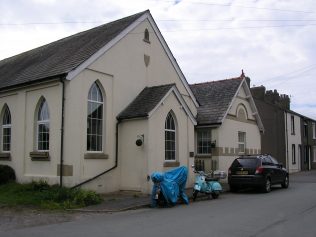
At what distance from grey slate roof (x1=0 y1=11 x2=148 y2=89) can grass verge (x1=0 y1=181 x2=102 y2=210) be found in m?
4.46

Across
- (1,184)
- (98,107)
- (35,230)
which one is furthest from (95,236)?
(1,184)

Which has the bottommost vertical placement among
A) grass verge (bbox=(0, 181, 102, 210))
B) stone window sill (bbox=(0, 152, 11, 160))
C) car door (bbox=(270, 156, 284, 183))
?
grass verge (bbox=(0, 181, 102, 210))

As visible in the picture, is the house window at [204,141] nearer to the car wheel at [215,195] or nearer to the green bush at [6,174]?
the car wheel at [215,195]

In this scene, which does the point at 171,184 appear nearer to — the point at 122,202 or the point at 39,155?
the point at 122,202

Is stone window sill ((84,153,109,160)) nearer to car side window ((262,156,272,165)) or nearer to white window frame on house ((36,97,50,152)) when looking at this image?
white window frame on house ((36,97,50,152))

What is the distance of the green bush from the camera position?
17.8m

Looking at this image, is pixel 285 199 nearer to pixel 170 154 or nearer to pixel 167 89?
pixel 170 154

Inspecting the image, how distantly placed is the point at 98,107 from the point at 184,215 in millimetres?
7388

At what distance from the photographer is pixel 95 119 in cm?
1753

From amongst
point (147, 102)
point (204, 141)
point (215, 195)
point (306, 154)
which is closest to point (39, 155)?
point (147, 102)

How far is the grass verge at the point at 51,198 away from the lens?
1368 centimetres

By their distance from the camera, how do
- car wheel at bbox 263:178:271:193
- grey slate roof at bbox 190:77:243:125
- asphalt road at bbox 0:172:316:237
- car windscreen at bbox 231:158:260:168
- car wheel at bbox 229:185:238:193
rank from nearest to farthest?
asphalt road at bbox 0:172:316:237, car wheel at bbox 263:178:271:193, car windscreen at bbox 231:158:260:168, car wheel at bbox 229:185:238:193, grey slate roof at bbox 190:77:243:125

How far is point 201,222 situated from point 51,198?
603cm

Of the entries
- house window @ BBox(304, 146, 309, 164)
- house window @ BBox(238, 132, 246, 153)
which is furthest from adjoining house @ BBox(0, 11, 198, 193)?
house window @ BBox(304, 146, 309, 164)
